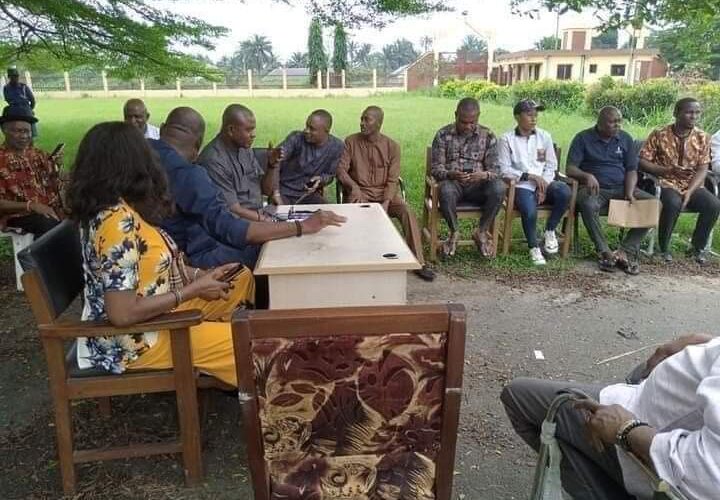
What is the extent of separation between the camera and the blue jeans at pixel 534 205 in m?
5.32

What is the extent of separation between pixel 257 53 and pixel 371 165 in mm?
73697

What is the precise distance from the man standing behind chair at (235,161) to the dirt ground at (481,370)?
139 centimetres

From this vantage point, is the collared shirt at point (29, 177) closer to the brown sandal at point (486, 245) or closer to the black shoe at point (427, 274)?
the black shoe at point (427, 274)

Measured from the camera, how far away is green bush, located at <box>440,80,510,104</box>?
26.3 m

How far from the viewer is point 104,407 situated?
2922 mm

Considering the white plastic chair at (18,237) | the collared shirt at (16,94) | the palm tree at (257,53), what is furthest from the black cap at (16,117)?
the palm tree at (257,53)

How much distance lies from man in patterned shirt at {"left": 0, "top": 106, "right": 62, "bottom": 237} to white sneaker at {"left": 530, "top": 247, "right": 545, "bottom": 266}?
Result: 399 centimetres

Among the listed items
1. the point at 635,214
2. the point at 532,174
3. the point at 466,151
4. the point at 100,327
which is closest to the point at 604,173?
the point at 635,214

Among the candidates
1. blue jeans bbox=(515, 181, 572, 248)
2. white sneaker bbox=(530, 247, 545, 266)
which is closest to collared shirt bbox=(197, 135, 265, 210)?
blue jeans bbox=(515, 181, 572, 248)

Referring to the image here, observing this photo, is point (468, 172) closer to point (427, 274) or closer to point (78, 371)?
point (427, 274)

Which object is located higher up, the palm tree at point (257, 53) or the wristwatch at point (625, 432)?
the palm tree at point (257, 53)

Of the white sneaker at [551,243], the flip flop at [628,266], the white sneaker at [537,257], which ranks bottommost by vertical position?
the flip flop at [628,266]

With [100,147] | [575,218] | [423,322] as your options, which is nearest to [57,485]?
[100,147]

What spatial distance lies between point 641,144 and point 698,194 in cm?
70
